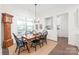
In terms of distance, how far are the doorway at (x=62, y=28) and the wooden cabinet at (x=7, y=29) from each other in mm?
923

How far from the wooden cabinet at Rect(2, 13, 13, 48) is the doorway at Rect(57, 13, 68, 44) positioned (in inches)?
36.3

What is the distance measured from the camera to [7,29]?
79.0 inches

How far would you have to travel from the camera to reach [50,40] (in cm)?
212

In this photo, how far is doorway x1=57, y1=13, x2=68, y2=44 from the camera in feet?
6.74

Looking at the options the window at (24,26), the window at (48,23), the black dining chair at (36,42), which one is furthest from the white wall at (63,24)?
the window at (24,26)

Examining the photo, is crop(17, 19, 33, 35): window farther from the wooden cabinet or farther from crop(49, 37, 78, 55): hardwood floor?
crop(49, 37, 78, 55): hardwood floor

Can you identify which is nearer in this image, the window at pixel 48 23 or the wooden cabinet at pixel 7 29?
the wooden cabinet at pixel 7 29

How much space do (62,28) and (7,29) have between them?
3.45 ft

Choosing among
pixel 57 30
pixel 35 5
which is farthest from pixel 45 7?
pixel 57 30

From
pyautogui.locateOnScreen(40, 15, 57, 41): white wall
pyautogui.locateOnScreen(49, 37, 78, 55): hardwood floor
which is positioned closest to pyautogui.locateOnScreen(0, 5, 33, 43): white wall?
pyautogui.locateOnScreen(40, 15, 57, 41): white wall

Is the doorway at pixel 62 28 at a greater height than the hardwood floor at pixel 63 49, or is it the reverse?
the doorway at pixel 62 28

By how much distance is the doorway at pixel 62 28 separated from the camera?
2055 mm

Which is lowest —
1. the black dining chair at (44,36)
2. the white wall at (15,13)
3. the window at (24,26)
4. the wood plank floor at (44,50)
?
the wood plank floor at (44,50)

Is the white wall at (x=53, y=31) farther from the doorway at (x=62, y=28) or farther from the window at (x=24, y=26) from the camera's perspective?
the window at (x=24, y=26)
